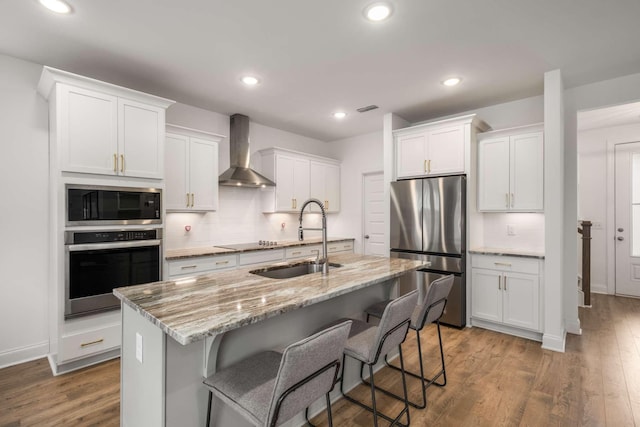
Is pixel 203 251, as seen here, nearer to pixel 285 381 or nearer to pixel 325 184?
pixel 325 184

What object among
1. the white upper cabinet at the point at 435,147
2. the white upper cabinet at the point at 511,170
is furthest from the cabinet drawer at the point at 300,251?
the white upper cabinet at the point at 511,170

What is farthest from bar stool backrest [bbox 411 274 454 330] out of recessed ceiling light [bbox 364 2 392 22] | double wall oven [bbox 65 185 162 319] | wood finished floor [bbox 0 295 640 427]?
double wall oven [bbox 65 185 162 319]

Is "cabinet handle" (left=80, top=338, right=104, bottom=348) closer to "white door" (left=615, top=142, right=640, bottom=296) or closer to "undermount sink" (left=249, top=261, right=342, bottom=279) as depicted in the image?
"undermount sink" (left=249, top=261, right=342, bottom=279)

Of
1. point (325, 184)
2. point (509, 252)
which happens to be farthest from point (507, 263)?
point (325, 184)

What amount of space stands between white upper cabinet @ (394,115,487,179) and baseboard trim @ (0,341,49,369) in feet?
14.1

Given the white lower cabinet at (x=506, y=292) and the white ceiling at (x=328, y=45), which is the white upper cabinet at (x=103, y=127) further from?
the white lower cabinet at (x=506, y=292)

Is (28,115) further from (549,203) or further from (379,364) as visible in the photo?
(549,203)

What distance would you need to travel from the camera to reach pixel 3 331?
2.71m

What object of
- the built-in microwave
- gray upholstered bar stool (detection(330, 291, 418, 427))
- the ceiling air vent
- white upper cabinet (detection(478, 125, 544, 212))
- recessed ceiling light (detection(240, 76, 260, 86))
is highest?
the ceiling air vent

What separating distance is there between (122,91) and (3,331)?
2.36 m

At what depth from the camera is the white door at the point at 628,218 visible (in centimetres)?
479

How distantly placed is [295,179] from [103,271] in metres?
2.90

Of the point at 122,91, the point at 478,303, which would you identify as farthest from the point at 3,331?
the point at 478,303

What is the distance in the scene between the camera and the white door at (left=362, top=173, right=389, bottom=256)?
534 cm
